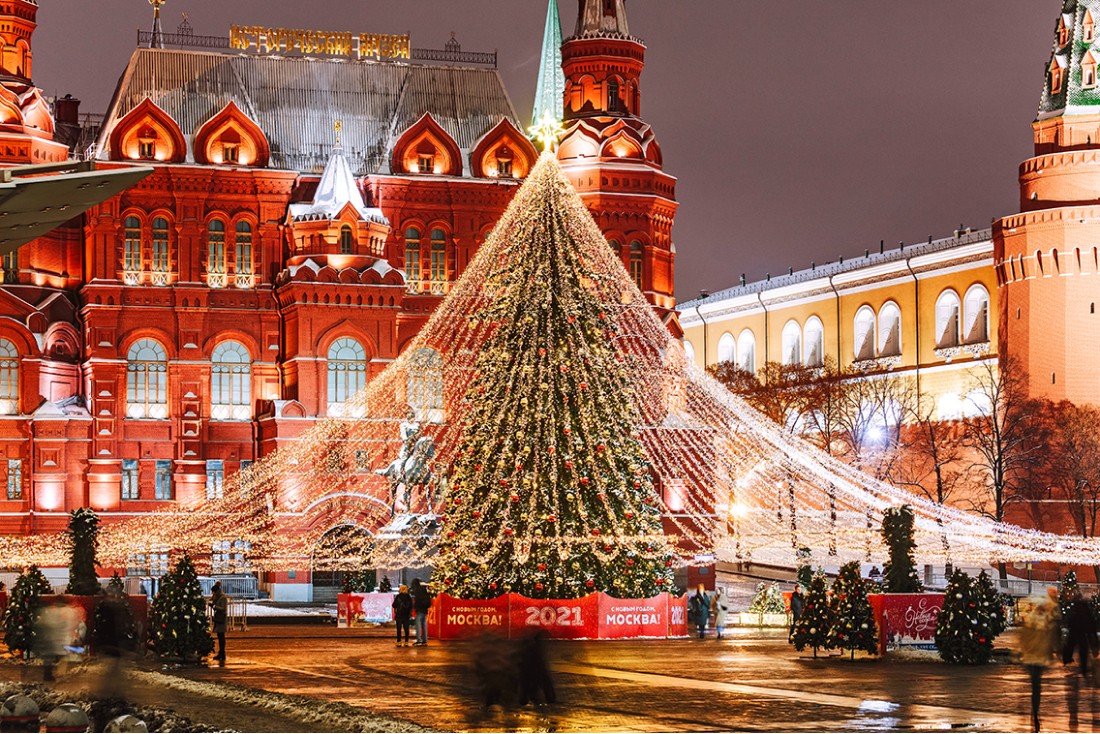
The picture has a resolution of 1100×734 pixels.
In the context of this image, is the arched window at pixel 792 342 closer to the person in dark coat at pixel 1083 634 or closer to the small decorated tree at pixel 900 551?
the small decorated tree at pixel 900 551

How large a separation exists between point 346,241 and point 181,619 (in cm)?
3524

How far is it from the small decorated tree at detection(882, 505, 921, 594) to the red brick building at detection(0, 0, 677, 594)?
109ft

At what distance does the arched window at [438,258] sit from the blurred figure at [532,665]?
1891 inches

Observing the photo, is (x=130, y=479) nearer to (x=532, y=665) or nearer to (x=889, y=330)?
(x=532, y=665)

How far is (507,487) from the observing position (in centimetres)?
3725

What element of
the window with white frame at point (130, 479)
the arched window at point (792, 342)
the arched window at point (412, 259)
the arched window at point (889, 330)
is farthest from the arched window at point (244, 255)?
the arched window at point (792, 342)

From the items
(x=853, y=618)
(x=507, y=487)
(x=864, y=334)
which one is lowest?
(x=853, y=618)

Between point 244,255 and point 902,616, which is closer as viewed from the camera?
point 902,616

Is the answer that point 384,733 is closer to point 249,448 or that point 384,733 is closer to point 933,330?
point 249,448

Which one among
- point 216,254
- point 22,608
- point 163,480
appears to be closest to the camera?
point 22,608

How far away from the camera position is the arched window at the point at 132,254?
215 ft

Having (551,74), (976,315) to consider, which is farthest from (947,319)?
(551,74)

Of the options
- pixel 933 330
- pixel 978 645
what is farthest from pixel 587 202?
pixel 978 645

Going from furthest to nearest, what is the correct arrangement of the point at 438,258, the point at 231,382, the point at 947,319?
the point at 947,319, the point at 438,258, the point at 231,382
